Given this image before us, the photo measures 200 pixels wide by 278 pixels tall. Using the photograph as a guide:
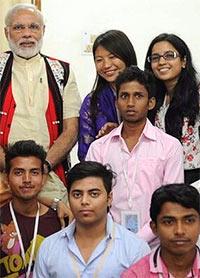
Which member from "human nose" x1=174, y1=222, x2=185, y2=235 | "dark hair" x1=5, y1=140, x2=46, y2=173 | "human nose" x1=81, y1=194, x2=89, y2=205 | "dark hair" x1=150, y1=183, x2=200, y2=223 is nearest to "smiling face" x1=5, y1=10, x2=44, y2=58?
"dark hair" x1=5, y1=140, x2=46, y2=173

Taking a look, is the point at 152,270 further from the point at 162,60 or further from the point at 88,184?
the point at 162,60

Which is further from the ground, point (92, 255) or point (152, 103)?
point (152, 103)

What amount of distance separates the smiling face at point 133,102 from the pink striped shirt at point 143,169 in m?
0.07

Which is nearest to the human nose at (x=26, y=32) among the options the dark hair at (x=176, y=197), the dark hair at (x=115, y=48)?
the dark hair at (x=115, y=48)

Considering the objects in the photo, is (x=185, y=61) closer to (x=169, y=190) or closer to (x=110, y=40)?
(x=110, y=40)

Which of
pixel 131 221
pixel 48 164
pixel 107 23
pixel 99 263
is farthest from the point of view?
pixel 107 23

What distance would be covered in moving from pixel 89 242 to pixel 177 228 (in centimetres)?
32

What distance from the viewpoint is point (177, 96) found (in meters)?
2.35

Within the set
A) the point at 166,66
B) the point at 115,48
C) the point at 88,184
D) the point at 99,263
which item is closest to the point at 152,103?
the point at 166,66

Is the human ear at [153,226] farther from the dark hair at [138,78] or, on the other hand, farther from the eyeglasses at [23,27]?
the eyeglasses at [23,27]

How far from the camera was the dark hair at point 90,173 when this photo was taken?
2000 mm

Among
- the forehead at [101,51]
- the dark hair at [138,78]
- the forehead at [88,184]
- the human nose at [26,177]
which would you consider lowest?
the forehead at [88,184]

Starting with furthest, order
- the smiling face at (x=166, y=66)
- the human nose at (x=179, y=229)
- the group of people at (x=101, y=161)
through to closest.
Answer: the smiling face at (x=166, y=66)
the group of people at (x=101, y=161)
the human nose at (x=179, y=229)

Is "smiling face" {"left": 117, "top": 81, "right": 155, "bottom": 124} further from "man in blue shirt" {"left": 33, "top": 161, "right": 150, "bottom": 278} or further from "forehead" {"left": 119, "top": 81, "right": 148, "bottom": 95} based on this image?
"man in blue shirt" {"left": 33, "top": 161, "right": 150, "bottom": 278}
